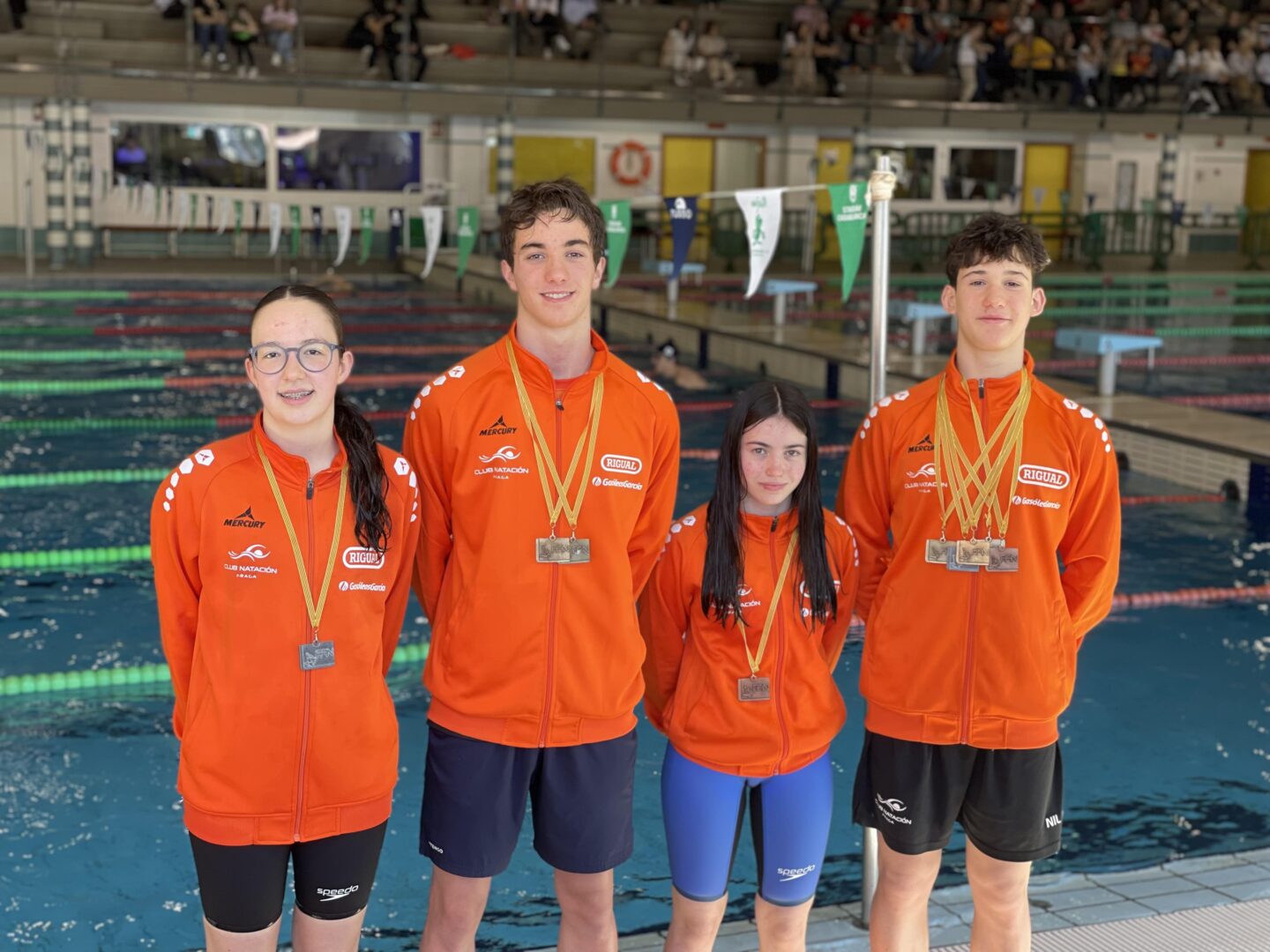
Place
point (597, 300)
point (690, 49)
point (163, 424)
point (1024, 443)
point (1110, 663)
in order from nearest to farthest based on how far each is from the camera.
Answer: point (1024, 443)
point (1110, 663)
point (163, 424)
point (597, 300)
point (690, 49)

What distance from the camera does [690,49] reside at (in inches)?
929

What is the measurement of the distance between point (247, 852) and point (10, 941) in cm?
142

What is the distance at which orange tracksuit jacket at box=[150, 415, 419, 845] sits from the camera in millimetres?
2221

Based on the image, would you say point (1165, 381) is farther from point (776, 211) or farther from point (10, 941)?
point (10, 941)

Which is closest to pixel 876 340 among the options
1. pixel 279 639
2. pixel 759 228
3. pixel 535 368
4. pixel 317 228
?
pixel 535 368

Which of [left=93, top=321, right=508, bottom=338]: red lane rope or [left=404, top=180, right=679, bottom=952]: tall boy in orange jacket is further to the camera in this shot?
[left=93, top=321, right=508, bottom=338]: red lane rope

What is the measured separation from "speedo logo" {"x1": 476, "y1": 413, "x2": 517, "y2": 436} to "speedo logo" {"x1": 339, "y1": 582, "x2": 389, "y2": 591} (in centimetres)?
32

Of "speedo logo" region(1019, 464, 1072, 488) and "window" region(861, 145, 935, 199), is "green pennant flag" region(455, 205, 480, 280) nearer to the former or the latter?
"speedo logo" region(1019, 464, 1072, 488)

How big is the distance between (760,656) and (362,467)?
2.71 feet

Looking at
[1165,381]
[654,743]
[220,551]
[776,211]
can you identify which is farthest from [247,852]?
[1165,381]

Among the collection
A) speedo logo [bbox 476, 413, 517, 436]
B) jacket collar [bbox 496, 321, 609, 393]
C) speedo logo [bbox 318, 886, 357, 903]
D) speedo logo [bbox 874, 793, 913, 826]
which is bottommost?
speedo logo [bbox 318, 886, 357, 903]

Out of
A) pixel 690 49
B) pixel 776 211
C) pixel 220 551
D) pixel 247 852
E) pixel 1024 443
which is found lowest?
pixel 247 852

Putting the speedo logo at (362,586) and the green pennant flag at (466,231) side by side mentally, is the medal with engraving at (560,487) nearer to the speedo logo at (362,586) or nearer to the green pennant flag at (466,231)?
the speedo logo at (362,586)

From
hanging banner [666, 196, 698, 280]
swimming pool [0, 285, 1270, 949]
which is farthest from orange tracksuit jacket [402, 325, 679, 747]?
hanging banner [666, 196, 698, 280]
